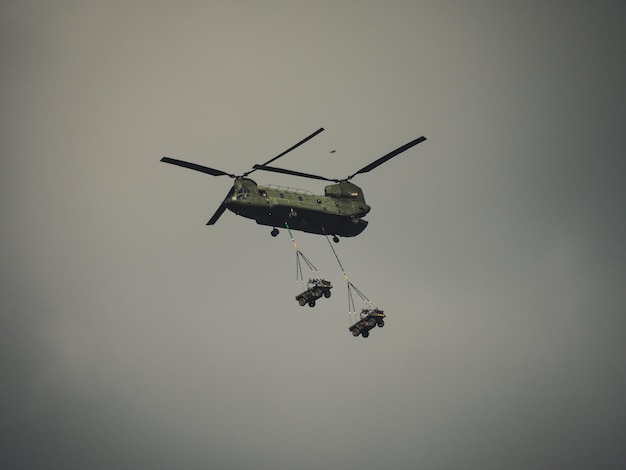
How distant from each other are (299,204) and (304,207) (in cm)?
66

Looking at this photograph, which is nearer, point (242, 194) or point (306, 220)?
point (242, 194)

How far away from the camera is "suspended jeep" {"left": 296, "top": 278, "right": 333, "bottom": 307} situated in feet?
222

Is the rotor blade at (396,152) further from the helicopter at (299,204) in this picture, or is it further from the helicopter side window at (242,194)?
the helicopter side window at (242,194)

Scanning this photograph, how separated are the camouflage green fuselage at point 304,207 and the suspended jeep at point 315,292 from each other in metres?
4.76

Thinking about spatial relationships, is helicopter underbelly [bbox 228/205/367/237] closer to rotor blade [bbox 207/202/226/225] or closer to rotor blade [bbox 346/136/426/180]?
rotor blade [bbox 207/202/226/225]

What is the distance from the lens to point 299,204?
216 feet

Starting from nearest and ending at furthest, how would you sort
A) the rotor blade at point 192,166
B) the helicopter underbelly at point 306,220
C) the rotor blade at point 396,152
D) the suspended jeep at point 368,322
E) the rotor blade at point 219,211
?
1. the rotor blade at point 192,166
2. the helicopter underbelly at point 306,220
3. the rotor blade at point 396,152
4. the rotor blade at point 219,211
5. the suspended jeep at point 368,322

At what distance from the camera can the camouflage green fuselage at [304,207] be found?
209ft

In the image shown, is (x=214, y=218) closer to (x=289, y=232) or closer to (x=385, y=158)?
(x=289, y=232)

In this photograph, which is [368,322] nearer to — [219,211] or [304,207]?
[304,207]

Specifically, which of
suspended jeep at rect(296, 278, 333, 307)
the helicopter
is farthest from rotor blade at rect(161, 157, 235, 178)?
suspended jeep at rect(296, 278, 333, 307)

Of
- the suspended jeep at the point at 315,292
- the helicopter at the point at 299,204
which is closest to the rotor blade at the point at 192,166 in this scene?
the helicopter at the point at 299,204

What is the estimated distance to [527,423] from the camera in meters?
197

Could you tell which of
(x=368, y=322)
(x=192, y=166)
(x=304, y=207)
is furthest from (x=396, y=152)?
(x=192, y=166)
